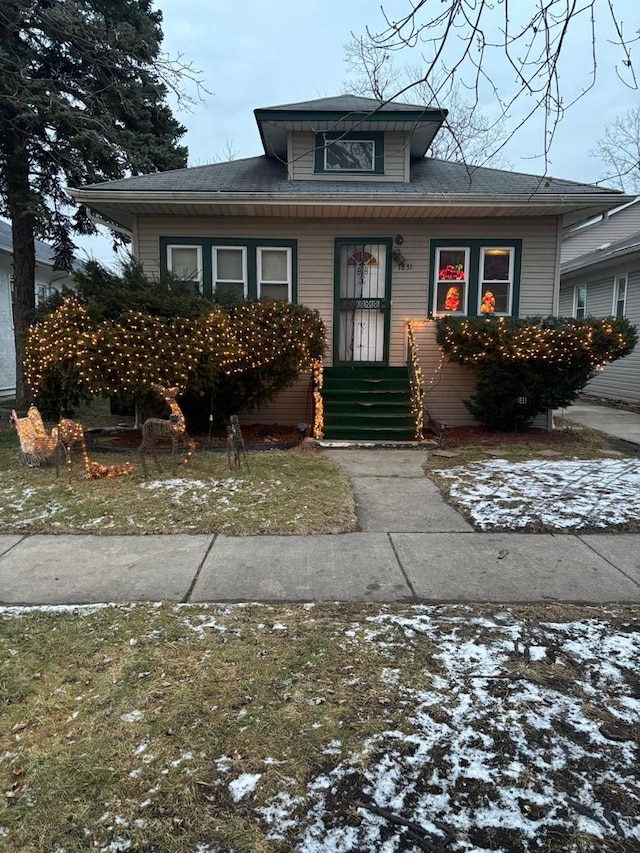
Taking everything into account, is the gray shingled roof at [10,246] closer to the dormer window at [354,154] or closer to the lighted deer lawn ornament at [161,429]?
the dormer window at [354,154]

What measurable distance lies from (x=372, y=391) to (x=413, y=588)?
593cm

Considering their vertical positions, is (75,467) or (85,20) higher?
(85,20)

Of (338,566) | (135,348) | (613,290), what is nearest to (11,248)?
(135,348)

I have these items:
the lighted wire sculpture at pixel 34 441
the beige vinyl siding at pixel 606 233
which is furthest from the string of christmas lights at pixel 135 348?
the beige vinyl siding at pixel 606 233

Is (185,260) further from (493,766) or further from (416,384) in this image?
(493,766)

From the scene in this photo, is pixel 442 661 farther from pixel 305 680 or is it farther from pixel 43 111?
pixel 43 111

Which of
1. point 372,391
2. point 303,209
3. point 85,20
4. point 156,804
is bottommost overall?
point 156,804

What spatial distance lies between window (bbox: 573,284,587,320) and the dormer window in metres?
9.74

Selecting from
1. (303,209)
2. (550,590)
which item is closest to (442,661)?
(550,590)

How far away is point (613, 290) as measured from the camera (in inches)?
571

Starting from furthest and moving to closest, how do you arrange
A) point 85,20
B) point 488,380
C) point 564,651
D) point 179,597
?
point 85,20 < point 488,380 < point 179,597 < point 564,651

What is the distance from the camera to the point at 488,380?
859 cm

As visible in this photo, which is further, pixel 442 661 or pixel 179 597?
pixel 179 597

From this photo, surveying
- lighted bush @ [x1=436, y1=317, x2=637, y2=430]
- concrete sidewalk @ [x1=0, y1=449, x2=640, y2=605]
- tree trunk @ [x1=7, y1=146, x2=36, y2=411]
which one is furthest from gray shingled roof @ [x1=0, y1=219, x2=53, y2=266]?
concrete sidewalk @ [x1=0, y1=449, x2=640, y2=605]
